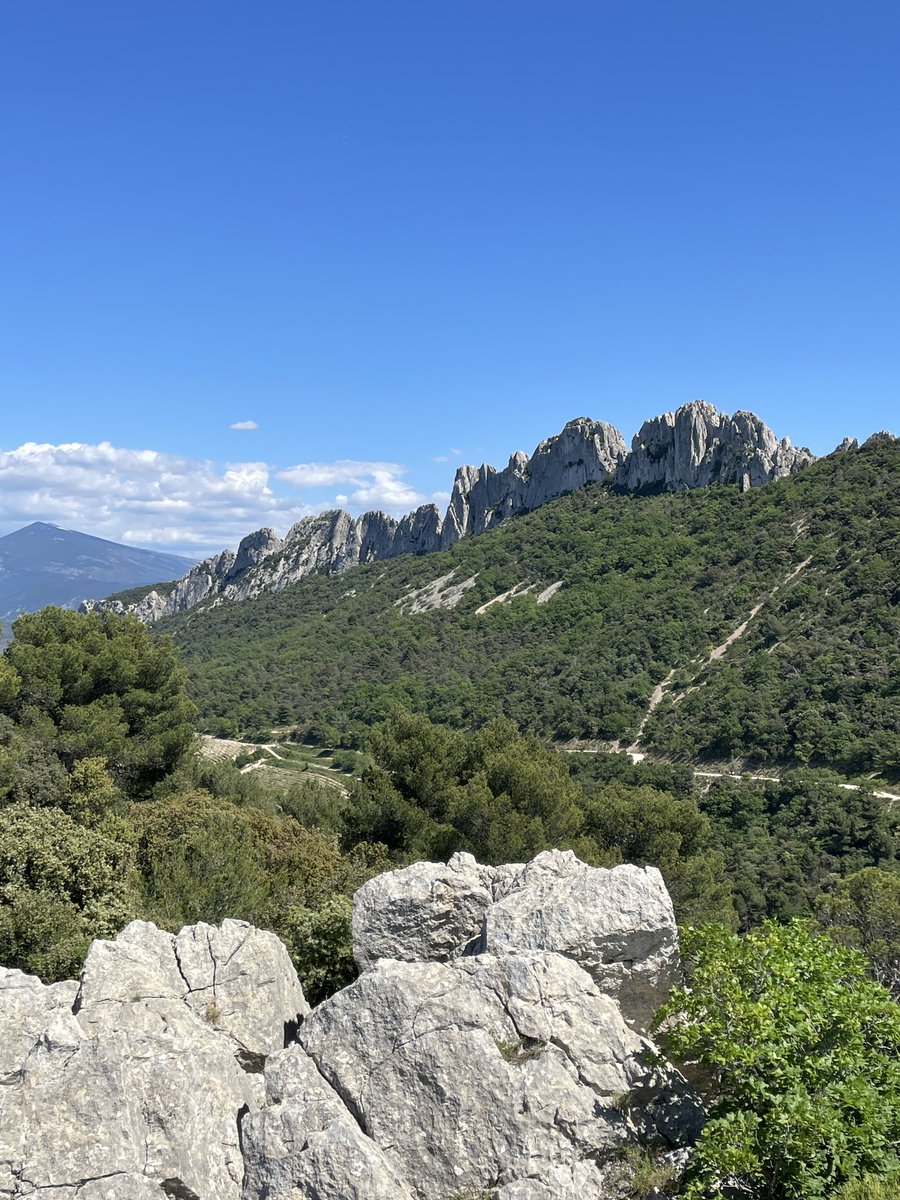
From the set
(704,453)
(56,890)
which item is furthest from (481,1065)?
(704,453)

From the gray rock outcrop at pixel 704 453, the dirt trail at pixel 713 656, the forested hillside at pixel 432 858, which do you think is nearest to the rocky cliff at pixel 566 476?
the gray rock outcrop at pixel 704 453

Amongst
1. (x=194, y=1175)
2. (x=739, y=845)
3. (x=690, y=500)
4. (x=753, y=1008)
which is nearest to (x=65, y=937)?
(x=194, y=1175)

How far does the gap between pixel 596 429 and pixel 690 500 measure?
33.5 m

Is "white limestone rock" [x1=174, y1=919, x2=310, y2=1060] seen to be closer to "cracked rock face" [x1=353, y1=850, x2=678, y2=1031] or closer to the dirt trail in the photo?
"cracked rock face" [x1=353, y1=850, x2=678, y2=1031]

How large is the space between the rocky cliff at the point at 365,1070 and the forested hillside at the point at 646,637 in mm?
52550

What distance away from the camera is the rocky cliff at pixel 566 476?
122 m

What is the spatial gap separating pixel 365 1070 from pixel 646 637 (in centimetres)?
8786

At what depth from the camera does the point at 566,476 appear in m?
152

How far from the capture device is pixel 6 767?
81.5ft

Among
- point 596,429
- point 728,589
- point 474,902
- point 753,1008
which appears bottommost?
point 474,902

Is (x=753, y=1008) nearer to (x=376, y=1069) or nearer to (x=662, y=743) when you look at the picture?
(x=376, y=1069)

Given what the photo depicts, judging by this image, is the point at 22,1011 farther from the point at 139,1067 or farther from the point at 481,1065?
the point at 481,1065

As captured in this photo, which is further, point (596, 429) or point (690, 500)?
point (596, 429)

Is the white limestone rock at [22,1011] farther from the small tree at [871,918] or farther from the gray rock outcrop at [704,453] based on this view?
the gray rock outcrop at [704,453]
